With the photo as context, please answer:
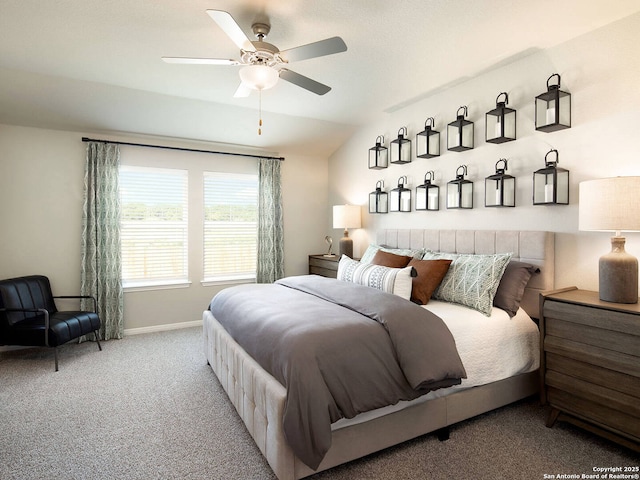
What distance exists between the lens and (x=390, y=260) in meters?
3.41

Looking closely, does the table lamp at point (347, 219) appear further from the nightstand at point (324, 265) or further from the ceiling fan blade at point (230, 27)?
Answer: the ceiling fan blade at point (230, 27)

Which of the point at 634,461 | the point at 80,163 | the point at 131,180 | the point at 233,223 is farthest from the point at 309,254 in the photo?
the point at 634,461

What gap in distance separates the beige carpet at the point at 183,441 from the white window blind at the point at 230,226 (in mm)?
2090

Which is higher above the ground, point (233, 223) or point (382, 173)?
point (382, 173)

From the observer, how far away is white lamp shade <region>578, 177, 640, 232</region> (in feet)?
6.91

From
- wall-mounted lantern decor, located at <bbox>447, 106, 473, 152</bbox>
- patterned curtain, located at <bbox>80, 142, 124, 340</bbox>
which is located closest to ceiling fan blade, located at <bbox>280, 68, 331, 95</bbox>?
wall-mounted lantern decor, located at <bbox>447, 106, 473, 152</bbox>

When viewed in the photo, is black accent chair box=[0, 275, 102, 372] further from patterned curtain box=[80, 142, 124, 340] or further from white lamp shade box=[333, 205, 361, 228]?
white lamp shade box=[333, 205, 361, 228]

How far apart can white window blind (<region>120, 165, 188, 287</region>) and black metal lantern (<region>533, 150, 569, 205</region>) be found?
13.5ft

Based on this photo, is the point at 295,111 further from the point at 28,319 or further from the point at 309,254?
the point at 28,319

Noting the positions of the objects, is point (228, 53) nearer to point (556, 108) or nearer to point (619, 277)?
point (556, 108)

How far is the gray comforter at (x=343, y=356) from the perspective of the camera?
1.73m

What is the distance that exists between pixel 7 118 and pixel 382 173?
4.25 m

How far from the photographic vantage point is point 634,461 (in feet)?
6.79

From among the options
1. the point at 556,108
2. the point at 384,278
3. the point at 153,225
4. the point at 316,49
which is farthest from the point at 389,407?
the point at 153,225
